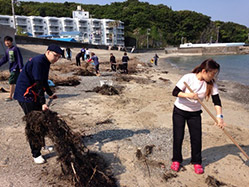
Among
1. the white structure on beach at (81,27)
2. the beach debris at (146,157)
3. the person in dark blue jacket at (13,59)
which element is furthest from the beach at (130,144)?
the white structure on beach at (81,27)

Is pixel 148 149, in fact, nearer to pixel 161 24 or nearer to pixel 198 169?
pixel 198 169

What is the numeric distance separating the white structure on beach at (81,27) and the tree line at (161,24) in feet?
30.8

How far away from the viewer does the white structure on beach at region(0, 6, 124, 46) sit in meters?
73.2

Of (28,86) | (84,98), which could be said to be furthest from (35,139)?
(84,98)

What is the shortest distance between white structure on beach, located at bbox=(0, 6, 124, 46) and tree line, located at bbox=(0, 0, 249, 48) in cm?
940

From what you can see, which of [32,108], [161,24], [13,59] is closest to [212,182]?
[32,108]

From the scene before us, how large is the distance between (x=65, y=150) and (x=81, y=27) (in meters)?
87.9

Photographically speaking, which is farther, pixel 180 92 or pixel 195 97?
pixel 180 92

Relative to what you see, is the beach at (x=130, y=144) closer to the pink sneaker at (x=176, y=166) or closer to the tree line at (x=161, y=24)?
the pink sneaker at (x=176, y=166)

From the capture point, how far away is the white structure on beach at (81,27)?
73250 millimetres

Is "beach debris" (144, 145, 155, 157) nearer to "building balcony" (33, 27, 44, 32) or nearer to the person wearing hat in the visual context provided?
the person wearing hat

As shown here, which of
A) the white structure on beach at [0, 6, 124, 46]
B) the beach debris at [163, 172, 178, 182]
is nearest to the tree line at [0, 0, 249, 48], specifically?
the white structure on beach at [0, 6, 124, 46]

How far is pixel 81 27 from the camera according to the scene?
272 ft

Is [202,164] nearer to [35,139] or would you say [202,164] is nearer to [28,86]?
[35,139]
